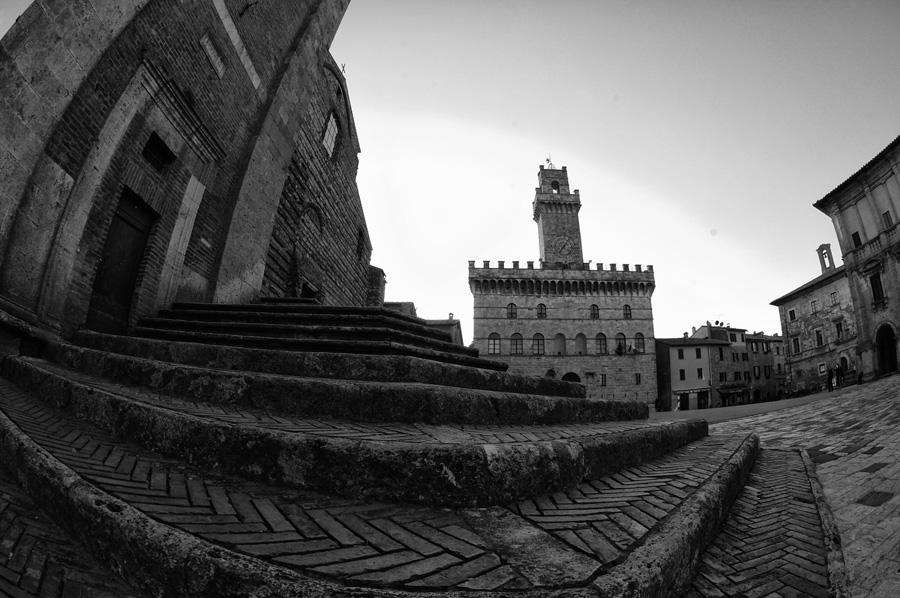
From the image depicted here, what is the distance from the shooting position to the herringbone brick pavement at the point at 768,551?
1974 mm

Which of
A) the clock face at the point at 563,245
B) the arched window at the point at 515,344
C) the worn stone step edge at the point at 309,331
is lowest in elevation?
the worn stone step edge at the point at 309,331

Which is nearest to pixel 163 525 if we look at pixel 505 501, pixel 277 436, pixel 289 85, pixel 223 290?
pixel 277 436

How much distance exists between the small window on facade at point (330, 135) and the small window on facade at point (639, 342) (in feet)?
111

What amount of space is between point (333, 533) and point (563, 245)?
143 feet

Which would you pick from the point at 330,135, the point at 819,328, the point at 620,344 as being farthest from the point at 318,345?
the point at 819,328

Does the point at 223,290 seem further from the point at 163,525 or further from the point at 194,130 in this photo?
the point at 163,525

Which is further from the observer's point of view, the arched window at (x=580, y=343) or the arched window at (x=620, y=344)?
the arched window at (x=580, y=343)

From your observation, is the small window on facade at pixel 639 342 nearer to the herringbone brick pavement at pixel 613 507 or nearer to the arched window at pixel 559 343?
the arched window at pixel 559 343

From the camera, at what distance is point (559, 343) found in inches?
1484

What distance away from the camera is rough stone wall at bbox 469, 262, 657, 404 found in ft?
120

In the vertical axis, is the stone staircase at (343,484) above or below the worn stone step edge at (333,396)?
below

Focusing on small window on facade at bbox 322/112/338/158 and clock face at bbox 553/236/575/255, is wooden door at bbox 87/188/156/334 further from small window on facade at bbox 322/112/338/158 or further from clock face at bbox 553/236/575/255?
clock face at bbox 553/236/575/255

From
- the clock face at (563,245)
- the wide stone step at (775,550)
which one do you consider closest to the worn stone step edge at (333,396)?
the wide stone step at (775,550)

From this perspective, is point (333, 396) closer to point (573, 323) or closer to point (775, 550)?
point (775, 550)
